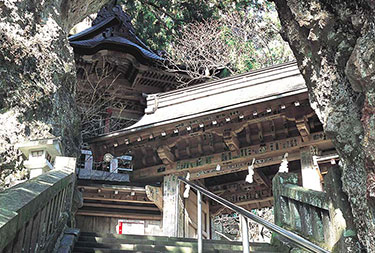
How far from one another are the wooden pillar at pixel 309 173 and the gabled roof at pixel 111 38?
771 centimetres

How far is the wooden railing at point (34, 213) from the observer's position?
351 centimetres

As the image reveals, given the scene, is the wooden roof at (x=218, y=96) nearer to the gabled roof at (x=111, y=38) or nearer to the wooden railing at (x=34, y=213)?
the gabled roof at (x=111, y=38)

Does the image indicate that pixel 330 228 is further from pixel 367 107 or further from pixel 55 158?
pixel 55 158

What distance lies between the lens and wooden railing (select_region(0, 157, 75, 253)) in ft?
11.5

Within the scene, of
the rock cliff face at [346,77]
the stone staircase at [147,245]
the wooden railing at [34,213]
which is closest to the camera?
the wooden railing at [34,213]

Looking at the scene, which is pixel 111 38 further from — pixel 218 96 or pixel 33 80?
pixel 33 80

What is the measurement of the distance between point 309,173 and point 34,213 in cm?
756

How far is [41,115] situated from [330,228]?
661cm

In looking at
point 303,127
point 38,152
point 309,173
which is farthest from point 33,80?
point 309,173

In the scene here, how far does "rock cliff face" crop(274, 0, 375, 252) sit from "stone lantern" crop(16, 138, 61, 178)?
13.1 ft

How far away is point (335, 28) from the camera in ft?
16.7

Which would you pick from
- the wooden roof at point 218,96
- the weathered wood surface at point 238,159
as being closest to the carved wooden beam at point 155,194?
the weathered wood surface at point 238,159

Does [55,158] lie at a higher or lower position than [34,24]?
lower

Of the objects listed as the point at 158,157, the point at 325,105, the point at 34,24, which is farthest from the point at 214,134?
the point at 325,105
